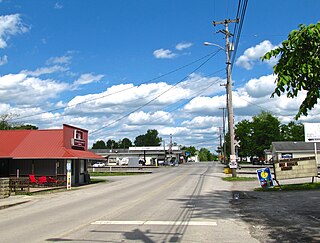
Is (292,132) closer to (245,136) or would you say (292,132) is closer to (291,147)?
(245,136)

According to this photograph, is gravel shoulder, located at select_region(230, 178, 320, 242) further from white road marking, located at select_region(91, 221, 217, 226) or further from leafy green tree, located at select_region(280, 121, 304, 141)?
leafy green tree, located at select_region(280, 121, 304, 141)

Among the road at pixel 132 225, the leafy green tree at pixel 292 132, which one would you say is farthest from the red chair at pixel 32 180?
the leafy green tree at pixel 292 132

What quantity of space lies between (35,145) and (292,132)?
82.1m

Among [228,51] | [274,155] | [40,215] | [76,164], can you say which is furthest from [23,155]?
[274,155]

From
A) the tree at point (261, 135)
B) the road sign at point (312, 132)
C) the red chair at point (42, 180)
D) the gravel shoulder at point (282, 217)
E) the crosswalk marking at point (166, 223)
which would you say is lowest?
the gravel shoulder at point (282, 217)

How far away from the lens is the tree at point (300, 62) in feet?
25.5

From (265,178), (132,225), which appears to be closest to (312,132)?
(265,178)

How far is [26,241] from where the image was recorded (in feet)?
28.3

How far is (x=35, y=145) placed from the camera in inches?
1244

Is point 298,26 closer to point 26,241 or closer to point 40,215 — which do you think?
point 26,241

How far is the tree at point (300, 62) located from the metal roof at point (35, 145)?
893 inches

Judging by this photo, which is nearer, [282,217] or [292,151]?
[282,217]

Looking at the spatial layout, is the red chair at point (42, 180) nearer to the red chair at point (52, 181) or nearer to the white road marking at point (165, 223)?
the red chair at point (52, 181)

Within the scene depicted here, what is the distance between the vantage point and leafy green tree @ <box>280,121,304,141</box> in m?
96.6
